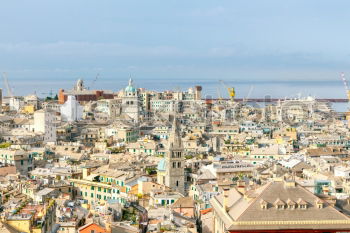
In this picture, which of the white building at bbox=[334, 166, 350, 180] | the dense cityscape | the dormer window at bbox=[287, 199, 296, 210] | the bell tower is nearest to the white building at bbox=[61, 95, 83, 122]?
the dense cityscape

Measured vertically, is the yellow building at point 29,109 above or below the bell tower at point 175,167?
above

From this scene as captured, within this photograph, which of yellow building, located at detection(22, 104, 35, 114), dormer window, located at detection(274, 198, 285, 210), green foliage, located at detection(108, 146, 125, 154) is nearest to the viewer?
dormer window, located at detection(274, 198, 285, 210)

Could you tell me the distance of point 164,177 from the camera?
189 feet

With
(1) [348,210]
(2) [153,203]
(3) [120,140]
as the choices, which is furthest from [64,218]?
(3) [120,140]

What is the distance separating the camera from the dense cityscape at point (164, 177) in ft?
97.1

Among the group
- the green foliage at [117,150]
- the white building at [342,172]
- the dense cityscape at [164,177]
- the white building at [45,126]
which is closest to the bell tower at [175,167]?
the dense cityscape at [164,177]

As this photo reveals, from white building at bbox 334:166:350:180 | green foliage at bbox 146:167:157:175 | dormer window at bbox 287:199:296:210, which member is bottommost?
green foliage at bbox 146:167:157:175

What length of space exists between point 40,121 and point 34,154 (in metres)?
24.9

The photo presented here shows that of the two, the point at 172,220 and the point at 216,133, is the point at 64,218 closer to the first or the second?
the point at 172,220

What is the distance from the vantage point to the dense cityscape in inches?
1166

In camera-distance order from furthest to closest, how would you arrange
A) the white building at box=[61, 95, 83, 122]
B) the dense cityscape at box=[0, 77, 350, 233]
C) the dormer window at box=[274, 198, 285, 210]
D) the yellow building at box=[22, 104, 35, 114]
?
the yellow building at box=[22, 104, 35, 114] → the white building at box=[61, 95, 83, 122] → the dense cityscape at box=[0, 77, 350, 233] → the dormer window at box=[274, 198, 285, 210]

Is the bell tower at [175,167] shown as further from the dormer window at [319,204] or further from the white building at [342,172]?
the dormer window at [319,204]

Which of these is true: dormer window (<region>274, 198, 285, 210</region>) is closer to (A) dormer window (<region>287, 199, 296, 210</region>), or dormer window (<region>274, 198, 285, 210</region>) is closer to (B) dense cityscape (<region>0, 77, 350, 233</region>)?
(B) dense cityscape (<region>0, 77, 350, 233</region>)

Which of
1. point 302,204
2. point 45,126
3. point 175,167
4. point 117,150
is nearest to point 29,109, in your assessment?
point 45,126
